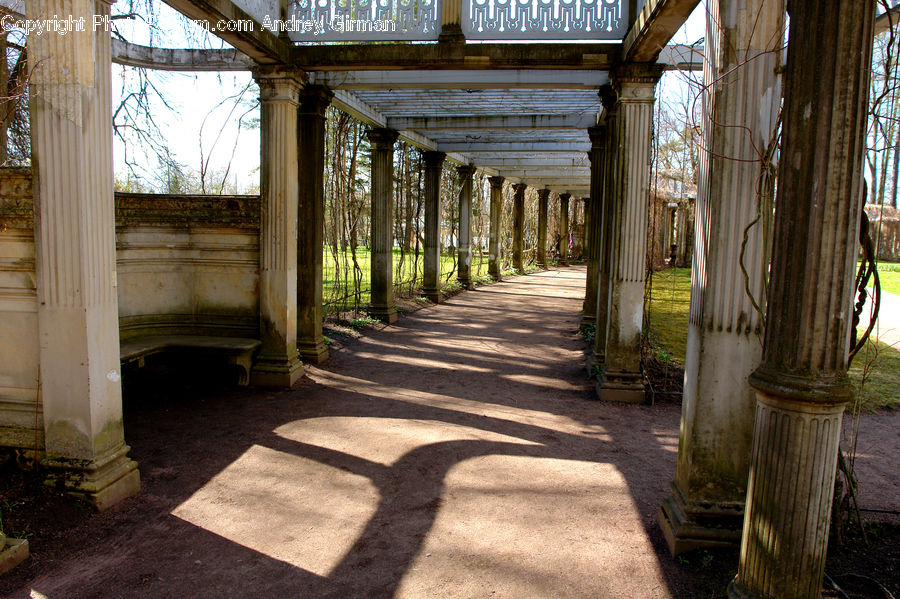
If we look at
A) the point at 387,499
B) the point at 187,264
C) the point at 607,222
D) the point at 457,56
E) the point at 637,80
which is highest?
the point at 457,56

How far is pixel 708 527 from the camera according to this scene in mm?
3311

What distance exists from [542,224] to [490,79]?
18.6 metres

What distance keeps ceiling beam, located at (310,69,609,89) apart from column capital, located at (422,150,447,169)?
6.84m

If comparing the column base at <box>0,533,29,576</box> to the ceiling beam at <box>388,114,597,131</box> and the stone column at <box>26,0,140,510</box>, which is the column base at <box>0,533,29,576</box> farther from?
the ceiling beam at <box>388,114,597,131</box>

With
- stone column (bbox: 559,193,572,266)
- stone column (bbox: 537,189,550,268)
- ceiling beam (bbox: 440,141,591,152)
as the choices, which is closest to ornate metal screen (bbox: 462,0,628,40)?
ceiling beam (bbox: 440,141,591,152)

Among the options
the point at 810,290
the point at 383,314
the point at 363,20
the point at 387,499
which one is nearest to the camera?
the point at 810,290

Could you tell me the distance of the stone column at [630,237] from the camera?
6328 mm

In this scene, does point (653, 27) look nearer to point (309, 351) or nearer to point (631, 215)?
point (631, 215)

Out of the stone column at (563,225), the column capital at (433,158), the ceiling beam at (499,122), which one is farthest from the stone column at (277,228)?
the stone column at (563,225)

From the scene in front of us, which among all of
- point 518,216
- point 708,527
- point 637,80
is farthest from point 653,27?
point 518,216

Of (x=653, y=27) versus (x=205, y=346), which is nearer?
(x=653, y=27)

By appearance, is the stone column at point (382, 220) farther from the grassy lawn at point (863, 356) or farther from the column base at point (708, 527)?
the column base at point (708, 527)

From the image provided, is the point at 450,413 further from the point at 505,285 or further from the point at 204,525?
the point at 505,285

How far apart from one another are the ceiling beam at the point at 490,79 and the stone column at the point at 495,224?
12455 mm
